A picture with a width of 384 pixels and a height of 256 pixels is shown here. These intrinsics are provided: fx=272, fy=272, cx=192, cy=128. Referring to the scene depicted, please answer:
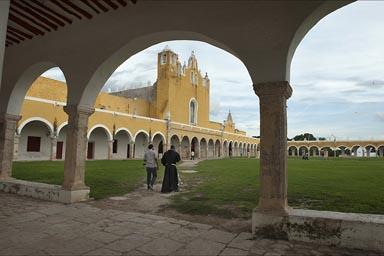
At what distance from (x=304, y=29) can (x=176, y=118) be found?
31.1 m

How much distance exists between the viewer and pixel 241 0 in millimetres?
3756

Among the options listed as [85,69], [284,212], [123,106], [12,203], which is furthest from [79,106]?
[123,106]

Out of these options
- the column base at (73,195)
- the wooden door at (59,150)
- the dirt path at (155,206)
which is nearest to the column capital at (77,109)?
the column base at (73,195)

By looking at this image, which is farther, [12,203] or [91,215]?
[12,203]

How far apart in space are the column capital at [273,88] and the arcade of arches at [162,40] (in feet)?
0.04

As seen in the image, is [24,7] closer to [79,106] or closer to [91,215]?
[79,106]

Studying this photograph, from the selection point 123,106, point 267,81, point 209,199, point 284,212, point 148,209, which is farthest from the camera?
point 123,106

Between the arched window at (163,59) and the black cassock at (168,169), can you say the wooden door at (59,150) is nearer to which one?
the arched window at (163,59)

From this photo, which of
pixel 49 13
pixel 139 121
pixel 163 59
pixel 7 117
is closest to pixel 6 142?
pixel 7 117

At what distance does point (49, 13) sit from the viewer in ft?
16.7

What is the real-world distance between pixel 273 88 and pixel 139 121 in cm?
2369

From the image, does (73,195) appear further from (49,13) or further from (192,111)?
(192,111)

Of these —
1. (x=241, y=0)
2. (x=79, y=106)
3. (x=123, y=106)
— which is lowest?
(x=79, y=106)

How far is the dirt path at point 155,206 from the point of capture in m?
4.05
